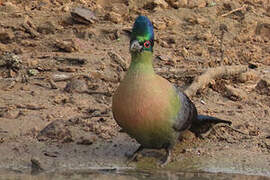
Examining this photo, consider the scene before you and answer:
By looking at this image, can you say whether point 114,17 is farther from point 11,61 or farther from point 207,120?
point 207,120

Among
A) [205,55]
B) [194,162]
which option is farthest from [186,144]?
[205,55]

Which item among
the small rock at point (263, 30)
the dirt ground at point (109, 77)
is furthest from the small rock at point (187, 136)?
the small rock at point (263, 30)

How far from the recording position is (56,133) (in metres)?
6.48

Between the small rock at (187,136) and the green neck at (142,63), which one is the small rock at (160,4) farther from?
the green neck at (142,63)

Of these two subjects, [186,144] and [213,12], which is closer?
[186,144]

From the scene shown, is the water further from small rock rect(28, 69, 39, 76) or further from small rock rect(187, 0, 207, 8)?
small rock rect(187, 0, 207, 8)

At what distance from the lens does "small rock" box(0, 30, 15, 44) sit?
8.96 meters

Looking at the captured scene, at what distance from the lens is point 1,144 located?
6348 mm

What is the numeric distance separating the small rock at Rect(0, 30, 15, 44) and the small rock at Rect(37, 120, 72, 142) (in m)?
2.85

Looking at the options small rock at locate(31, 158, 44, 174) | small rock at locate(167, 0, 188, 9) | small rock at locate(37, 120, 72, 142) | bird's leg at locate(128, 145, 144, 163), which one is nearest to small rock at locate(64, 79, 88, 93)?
small rock at locate(37, 120, 72, 142)

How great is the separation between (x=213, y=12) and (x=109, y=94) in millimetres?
3168

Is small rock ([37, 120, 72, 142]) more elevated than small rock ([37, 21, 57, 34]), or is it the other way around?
small rock ([37, 21, 57, 34])

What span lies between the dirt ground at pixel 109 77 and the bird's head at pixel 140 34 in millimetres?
1209

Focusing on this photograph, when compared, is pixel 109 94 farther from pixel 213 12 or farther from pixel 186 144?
pixel 213 12
